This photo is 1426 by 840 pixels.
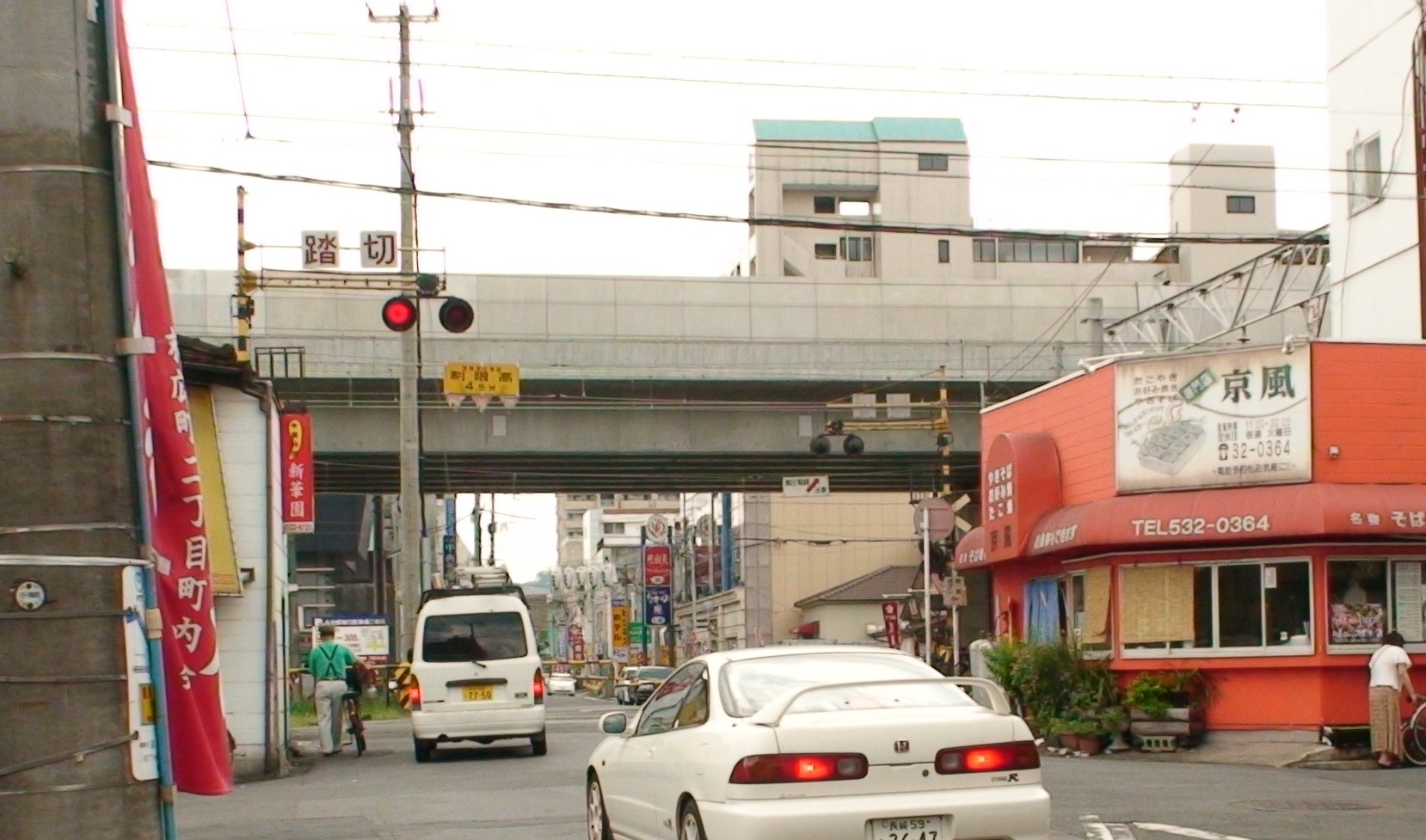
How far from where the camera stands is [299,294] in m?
41.6

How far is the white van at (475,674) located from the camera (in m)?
23.0

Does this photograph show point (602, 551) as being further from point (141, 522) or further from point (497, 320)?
point (141, 522)

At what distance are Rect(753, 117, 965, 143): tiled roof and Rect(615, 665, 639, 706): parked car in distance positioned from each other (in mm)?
34364

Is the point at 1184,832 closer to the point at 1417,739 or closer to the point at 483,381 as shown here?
the point at 1417,739

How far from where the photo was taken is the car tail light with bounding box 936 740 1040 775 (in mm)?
9016

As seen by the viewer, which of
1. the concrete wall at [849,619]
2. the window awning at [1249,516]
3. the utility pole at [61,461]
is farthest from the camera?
the concrete wall at [849,619]

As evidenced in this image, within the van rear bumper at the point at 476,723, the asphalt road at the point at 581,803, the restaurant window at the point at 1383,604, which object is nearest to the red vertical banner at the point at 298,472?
the van rear bumper at the point at 476,723

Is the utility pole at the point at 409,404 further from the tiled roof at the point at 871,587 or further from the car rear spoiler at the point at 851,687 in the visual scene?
the tiled roof at the point at 871,587

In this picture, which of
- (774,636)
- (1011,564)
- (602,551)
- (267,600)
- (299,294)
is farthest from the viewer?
(602,551)

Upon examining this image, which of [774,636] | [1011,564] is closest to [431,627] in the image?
[1011,564]

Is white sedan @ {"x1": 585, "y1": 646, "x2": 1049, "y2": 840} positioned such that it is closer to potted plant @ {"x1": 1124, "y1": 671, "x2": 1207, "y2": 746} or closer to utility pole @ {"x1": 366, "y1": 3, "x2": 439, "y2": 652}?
potted plant @ {"x1": 1124, "y1": 671, "x2": 1207, "y2": 746}

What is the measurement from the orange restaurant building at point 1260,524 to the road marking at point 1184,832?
33.0ft

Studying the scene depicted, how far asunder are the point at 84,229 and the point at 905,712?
546 centimetres

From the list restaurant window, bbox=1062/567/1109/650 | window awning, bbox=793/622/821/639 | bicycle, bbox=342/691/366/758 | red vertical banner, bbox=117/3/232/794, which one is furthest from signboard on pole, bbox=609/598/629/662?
red vertical banner, bbox=117/3/232/794
